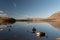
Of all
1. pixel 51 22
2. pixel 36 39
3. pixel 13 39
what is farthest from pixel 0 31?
pixel 51 22

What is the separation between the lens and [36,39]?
1104cm

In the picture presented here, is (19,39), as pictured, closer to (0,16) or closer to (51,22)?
(0,16)

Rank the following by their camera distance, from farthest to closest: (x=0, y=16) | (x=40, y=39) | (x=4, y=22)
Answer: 1. (x=4, y=22)
2. (x=0, y=16)
3. (x=40, y=39)

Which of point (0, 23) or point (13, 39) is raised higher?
point (0, 23)

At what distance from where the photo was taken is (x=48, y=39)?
11.0 metres

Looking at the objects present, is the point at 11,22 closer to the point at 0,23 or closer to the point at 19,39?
the point at 0,23

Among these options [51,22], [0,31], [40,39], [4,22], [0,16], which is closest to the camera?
[40,39]

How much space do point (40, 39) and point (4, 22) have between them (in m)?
7.46

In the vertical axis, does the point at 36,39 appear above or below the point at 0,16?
below

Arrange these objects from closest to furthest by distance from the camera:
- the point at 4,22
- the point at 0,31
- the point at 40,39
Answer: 1. the point at 40,39
2. the point at 0,31
3. the point at 4,22

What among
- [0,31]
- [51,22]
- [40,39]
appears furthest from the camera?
[51,22]

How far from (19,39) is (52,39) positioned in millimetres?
2621

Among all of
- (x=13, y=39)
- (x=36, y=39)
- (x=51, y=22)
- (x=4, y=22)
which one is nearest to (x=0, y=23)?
(x=4, y=22)

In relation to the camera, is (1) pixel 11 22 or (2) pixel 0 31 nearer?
(2) pixel 0 31
